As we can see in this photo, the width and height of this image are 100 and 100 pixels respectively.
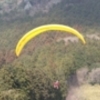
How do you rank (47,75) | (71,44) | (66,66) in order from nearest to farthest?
(47,75) → (66,66) → (71,44)

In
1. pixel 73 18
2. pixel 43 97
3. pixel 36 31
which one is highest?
pixel 73 18

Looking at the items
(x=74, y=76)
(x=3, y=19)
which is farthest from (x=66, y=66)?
(x=3, y=19)

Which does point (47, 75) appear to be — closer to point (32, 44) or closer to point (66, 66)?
point (66, 66)

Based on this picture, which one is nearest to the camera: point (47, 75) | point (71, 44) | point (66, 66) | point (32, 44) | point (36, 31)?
point (36, 31)

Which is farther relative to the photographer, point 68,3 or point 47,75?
point 68,3

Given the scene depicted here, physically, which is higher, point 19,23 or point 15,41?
point 19,23

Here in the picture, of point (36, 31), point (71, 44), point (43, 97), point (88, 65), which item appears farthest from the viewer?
point (71, 44)

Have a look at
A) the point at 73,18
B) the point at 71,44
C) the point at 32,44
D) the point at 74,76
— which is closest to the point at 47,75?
the point at 74,76

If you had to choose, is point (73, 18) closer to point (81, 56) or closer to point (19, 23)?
point (19, 23)

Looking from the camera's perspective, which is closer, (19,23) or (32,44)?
(32,44)
